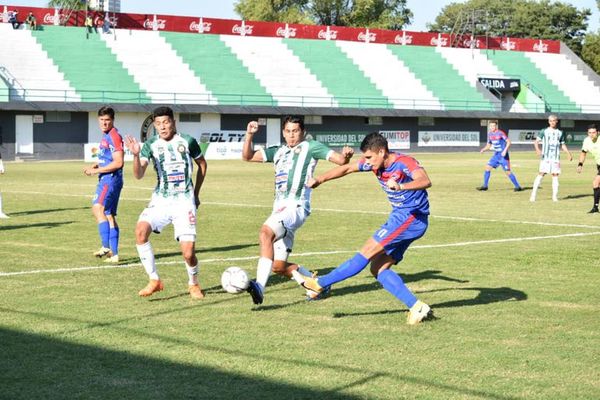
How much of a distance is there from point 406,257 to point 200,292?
4.51 m

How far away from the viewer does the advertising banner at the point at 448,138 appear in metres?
74.2

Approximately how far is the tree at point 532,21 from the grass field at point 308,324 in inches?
3885

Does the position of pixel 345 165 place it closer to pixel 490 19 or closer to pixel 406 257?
pixel 406 257

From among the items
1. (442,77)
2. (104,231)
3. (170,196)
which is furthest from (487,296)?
(442,77)

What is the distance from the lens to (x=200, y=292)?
11000 mm

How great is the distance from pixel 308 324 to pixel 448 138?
6706 centimetres

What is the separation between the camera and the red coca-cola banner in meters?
67.6

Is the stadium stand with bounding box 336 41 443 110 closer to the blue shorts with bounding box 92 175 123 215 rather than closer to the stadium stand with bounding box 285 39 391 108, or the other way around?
the stadium stand with bounding box 285 39 391 108

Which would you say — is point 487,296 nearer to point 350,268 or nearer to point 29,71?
point 350,268

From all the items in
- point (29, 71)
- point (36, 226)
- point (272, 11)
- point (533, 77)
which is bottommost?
point (36, 226)

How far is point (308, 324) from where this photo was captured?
372 inches

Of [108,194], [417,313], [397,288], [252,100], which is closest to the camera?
[417,313]

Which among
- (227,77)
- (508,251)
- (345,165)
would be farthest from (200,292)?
(227,77)

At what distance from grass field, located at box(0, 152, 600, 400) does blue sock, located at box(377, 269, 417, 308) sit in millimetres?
231
